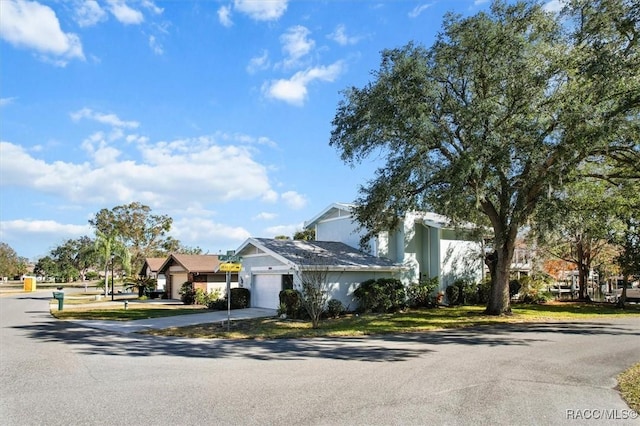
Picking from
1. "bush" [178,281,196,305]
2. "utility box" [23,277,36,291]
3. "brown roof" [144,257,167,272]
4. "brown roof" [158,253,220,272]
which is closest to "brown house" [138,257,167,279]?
"brown roof" [144,257,167,272]

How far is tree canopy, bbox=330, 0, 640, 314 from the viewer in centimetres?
1573

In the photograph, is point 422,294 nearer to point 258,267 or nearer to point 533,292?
point 258,267

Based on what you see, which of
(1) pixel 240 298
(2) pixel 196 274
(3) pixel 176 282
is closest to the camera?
(1) pixel 240 298

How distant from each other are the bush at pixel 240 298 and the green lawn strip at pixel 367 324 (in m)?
5.34

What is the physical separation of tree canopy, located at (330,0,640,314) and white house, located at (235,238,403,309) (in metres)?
4.06

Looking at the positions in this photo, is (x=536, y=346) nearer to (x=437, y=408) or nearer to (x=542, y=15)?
(x=437, y=408)

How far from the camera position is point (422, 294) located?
2592 cm

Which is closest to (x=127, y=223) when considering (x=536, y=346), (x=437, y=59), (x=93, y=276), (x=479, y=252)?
(x=93, y=276)

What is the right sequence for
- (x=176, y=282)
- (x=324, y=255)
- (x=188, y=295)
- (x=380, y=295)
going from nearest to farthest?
(x=380, y=295)
(x=324, y=255)
(x=188, y=295)
(x=176, y=282)

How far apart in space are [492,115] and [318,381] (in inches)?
503

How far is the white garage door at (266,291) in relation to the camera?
2445cm

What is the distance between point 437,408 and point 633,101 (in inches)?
441

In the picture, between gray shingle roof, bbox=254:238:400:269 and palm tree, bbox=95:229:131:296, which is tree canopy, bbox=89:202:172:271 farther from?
gray shingle roof, bbox=254:238:400:269

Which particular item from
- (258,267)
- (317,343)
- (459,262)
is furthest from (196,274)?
(317,343)
